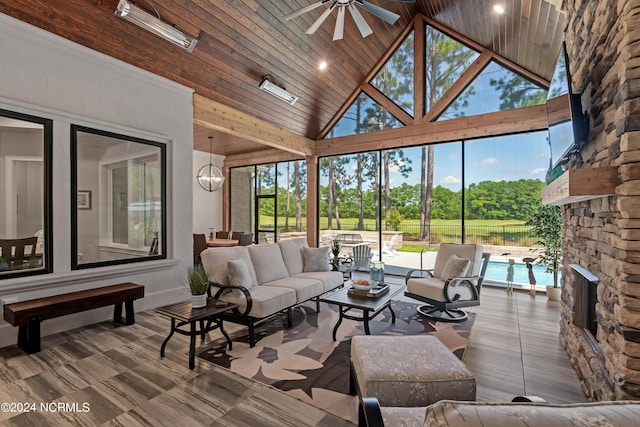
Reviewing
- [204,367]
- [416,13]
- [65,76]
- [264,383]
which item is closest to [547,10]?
[416,13]

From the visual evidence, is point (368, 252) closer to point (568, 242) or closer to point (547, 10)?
point (568, 242)

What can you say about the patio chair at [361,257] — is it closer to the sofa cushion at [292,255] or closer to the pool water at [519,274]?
the sofa cushion at [292,255]

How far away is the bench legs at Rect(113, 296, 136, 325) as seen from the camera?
3.70 m

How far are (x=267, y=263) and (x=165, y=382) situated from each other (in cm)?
192

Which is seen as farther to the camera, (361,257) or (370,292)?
(361,257)

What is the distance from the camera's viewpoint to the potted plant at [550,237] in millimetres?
4801

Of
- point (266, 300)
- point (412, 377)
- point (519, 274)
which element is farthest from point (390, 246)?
point (412, 377)

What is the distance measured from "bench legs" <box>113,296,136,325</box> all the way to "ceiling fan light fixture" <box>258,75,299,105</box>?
379 cm

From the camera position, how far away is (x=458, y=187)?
5.89 meters

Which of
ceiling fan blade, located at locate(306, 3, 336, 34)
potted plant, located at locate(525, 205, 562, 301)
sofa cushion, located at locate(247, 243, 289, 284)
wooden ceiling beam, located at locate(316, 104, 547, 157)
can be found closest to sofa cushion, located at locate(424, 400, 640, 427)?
sofa cushion, located at locate(247, 243, 289, 284)

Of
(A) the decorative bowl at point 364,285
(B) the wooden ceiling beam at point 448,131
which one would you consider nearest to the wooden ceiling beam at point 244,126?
(B) the wooden ceiling beam at point 448,131

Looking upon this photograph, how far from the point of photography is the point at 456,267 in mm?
3844

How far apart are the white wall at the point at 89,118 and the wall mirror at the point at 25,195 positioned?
81mm

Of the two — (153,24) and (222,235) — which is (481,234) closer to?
(153,24)
